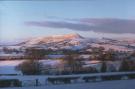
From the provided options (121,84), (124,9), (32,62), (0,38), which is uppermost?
(124,9)

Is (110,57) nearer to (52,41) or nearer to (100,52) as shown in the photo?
(100,52)

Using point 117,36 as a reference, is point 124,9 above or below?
above

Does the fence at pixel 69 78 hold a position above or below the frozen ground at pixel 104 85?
above

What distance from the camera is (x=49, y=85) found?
3893 millimetres

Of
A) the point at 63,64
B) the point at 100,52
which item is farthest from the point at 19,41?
the point at 100,52

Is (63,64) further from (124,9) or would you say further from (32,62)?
(124,9)

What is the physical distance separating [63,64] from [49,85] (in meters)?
0.27

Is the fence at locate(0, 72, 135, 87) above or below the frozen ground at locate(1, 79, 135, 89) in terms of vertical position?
above

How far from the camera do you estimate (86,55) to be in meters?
3.94

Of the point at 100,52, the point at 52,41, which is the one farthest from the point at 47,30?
the point at 100,52

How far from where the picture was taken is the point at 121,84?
3.98m

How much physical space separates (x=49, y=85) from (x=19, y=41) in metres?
0.57

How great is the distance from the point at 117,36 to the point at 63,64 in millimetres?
651

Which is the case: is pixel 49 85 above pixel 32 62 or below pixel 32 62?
below
